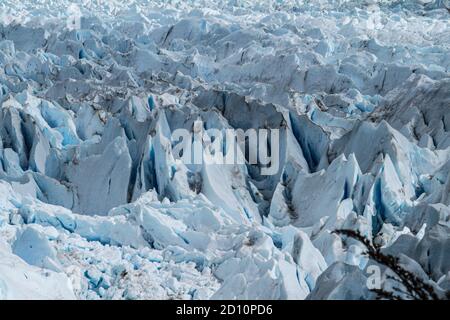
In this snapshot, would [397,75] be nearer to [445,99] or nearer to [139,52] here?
[445,99]

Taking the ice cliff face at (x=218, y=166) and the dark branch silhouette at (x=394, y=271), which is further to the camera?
the ice cliff face at (x=218, y=166)

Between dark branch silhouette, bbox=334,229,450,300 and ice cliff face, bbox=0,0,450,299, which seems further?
ice cliff face, bbox=0,0,450,299

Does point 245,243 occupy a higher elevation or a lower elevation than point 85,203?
higher

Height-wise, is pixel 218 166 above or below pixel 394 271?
below

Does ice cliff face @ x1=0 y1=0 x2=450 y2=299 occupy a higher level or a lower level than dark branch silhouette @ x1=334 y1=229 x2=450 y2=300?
lower

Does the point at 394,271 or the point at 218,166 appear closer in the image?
the point at 394,271

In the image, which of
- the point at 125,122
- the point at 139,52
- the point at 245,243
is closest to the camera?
the point at 245,243

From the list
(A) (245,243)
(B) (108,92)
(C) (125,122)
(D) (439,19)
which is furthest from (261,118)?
(D) (439,19)

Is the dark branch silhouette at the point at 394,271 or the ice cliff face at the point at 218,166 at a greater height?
the dark branch silhouette at the point at 394,271
